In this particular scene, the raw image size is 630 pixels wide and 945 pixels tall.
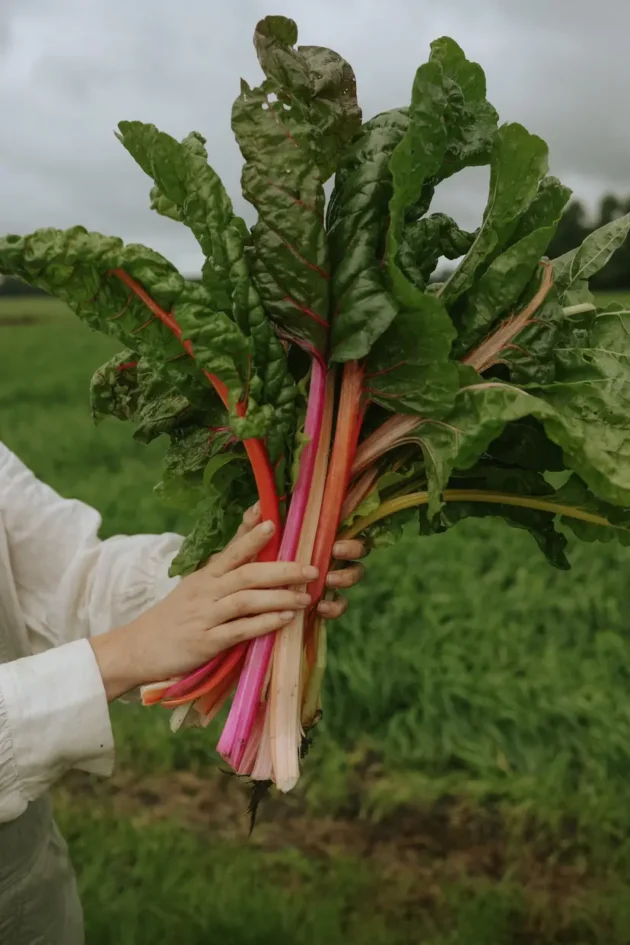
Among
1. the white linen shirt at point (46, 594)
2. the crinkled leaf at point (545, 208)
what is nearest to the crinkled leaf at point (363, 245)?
the crinkled leaf at point (545, 208)

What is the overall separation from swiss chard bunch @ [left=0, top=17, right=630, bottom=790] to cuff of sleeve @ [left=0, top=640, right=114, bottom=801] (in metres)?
0.07

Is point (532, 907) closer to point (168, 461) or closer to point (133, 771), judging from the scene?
point (133, 771)

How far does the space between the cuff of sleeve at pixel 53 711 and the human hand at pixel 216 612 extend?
4 cm

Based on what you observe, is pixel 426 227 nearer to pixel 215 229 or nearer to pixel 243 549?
pixel 215 229

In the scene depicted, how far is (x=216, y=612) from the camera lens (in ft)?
2.74

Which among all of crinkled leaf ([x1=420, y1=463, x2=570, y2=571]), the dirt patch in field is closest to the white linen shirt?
crinkled leaf ([x1=420, y1=463, x2=570, y2=571])

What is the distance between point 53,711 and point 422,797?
137 centimetres

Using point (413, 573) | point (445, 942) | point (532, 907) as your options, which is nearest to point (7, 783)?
point (445, 942)

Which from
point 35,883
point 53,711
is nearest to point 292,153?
point 53,711

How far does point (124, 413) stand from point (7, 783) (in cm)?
43

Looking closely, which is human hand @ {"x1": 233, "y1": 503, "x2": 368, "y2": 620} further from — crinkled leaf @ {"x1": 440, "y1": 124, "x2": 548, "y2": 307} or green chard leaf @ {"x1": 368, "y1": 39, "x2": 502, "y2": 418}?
crinkled leaf @ {"x1": 440, "y1": 124, "x2": 548, "y2": 307}

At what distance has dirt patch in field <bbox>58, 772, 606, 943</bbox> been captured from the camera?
1.83 metres

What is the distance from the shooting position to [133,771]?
7.29 ft

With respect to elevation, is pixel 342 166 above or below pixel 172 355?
above
